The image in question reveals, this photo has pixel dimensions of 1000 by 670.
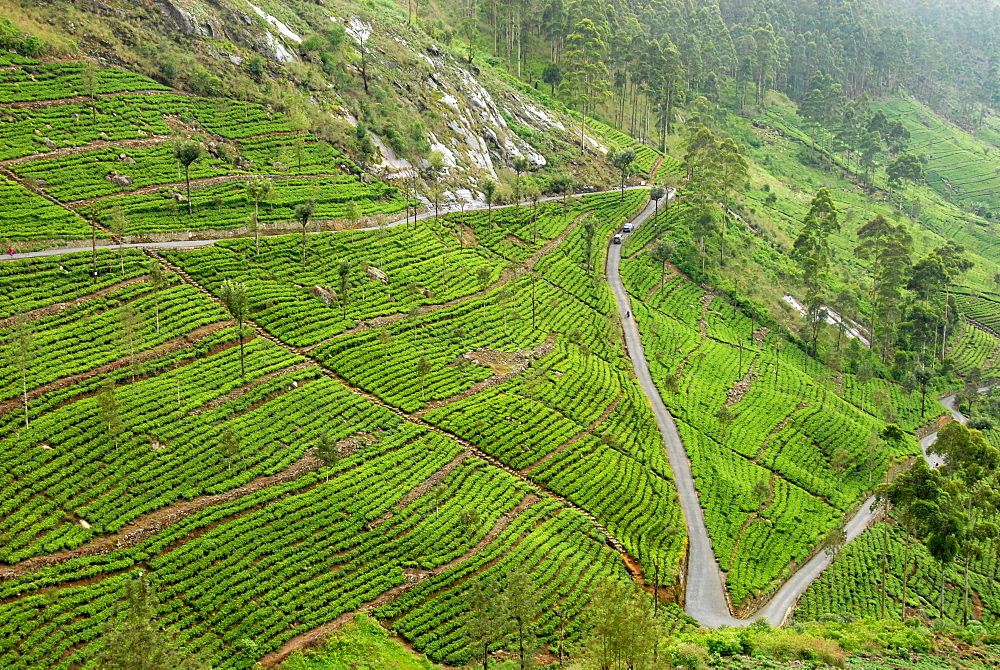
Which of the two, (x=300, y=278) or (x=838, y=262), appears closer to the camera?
(x=300, y=278)

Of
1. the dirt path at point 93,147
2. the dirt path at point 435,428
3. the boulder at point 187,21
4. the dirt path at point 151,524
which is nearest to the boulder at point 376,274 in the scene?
the dirt path at point 435,428

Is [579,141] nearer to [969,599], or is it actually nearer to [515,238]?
[515,238]

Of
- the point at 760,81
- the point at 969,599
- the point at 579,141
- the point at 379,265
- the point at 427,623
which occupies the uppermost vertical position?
the point at 760,81

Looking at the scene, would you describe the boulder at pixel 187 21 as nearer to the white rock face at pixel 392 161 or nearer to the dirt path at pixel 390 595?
the white rock face at pixel 392 161

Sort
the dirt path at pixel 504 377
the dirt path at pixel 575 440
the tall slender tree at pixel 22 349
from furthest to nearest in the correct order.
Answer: the dirt path at pixel 504 377, the dirt path at pixel 575 440, the tall slender tree at pixel 22 349

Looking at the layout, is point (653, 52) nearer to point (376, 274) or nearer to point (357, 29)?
point (357, 29)

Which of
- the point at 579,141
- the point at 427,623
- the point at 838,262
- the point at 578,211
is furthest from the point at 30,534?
the point at 838,262

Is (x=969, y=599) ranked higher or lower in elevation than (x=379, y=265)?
lower

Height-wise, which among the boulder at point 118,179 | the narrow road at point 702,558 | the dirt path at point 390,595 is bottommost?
the narrow road at point 702,558
